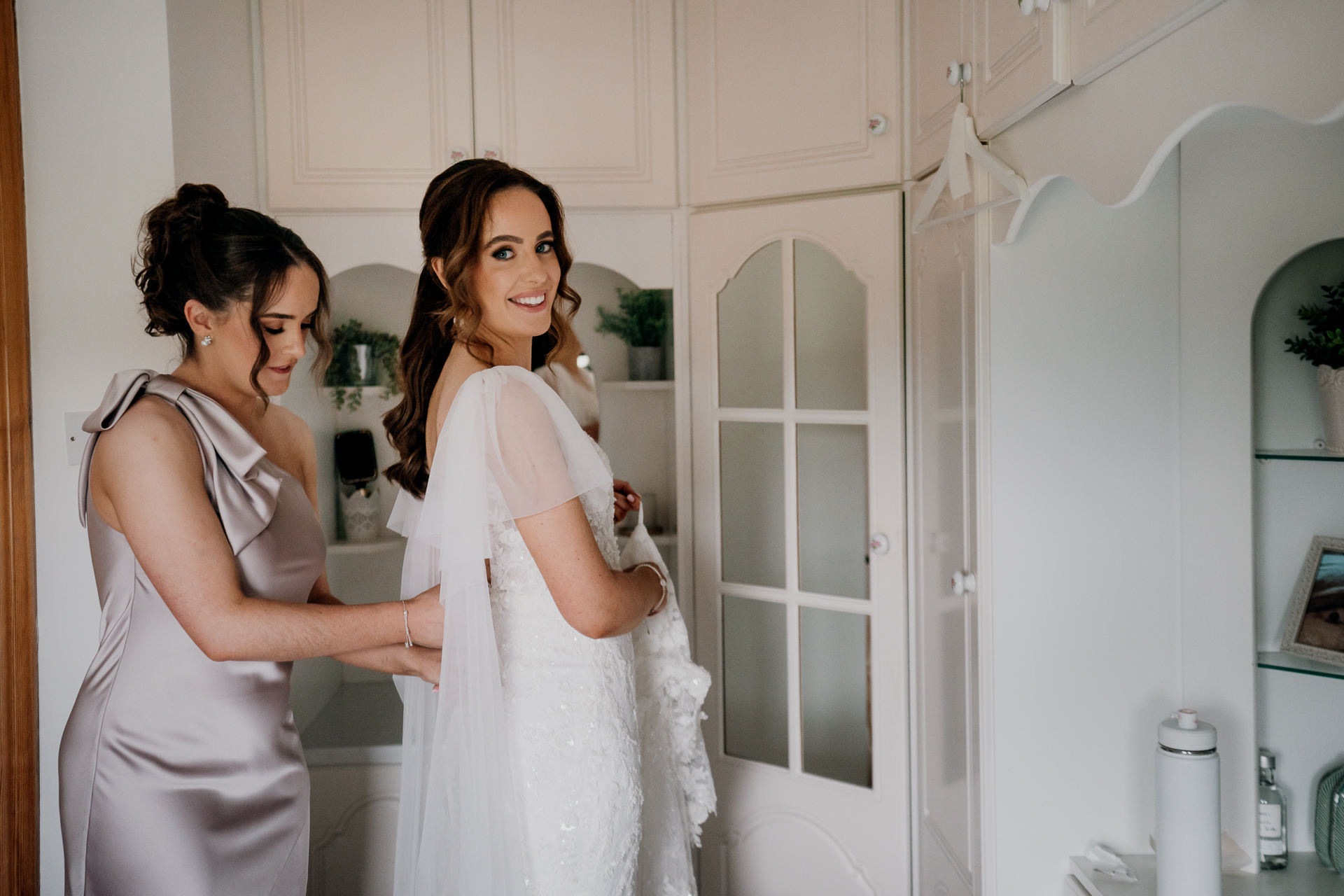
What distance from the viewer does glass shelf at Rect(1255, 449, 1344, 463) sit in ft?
4.33

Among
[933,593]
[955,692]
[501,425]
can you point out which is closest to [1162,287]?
[933,593]

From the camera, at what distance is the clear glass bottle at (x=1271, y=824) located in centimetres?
147

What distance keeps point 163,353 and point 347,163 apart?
0.64m

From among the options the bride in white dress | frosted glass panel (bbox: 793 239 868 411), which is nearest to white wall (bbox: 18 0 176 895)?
the bride in white dress

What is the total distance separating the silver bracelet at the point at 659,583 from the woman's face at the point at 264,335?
0.63 m

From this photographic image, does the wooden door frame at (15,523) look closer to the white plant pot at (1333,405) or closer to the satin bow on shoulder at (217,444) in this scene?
the satin bow on shoulder at (217,444)

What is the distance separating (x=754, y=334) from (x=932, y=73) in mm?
700

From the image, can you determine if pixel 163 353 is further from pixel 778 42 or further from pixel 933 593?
pixel 933 593

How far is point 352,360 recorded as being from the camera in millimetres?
2514

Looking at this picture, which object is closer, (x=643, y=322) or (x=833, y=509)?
(x=833, y=509)

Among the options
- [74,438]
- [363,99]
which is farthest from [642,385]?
[74,438]

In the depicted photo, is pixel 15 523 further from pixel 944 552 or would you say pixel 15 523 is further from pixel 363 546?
pixel 944 552

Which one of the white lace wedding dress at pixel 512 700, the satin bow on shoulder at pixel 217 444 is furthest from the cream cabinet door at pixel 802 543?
the satin bow on shoulder at pixel 217 444

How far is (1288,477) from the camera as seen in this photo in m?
1.47
